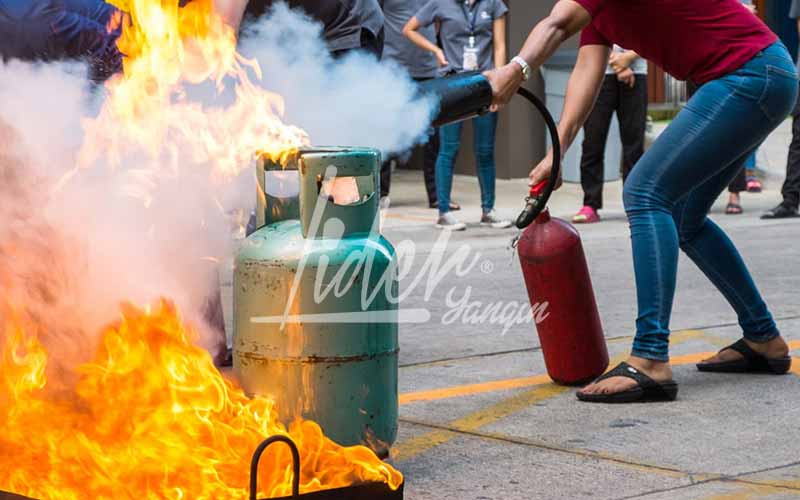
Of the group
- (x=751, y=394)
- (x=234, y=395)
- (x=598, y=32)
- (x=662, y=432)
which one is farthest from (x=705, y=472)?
(x=598, y=32)

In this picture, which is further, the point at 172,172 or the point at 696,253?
the point at 696,253

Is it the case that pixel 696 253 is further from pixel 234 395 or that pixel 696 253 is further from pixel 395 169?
pixel 395 169

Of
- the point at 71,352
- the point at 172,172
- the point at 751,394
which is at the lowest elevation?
the point at 751,394

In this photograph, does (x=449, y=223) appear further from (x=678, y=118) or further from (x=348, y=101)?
(x=348, y=101)

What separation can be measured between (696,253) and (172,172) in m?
2.13

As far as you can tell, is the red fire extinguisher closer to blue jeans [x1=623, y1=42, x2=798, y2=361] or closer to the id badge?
blue jeans [x1=623, y1=42, x2=798, y2=361]

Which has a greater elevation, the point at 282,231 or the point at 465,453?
the point at 282,231

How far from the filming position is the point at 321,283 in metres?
3.59

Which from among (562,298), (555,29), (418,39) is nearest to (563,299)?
(562,298)

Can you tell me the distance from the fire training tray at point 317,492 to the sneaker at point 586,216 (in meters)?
7.81

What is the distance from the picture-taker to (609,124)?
11023 mm

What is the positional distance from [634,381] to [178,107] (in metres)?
1.95

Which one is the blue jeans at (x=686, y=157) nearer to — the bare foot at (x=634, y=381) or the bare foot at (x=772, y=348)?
the bare foot at (x=634, y=381)

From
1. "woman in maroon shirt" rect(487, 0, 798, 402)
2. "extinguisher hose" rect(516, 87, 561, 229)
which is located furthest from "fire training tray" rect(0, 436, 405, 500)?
"woman in maroon shirt" rect(487, 0, 798, 402)
